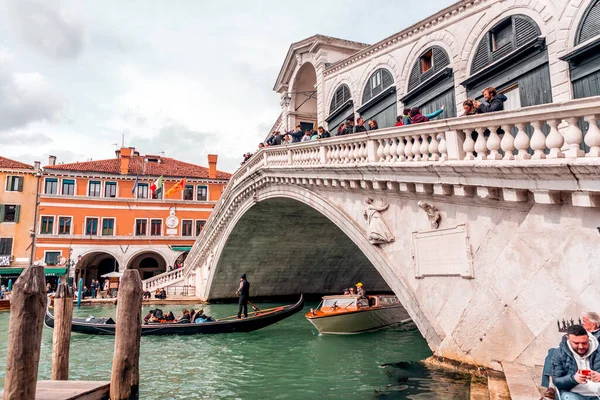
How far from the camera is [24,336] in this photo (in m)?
4.04

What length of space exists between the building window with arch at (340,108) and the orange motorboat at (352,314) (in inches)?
183

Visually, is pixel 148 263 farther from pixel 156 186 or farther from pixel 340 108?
pixel 340 108

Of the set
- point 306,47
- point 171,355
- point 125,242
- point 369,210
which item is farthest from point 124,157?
point 369,210

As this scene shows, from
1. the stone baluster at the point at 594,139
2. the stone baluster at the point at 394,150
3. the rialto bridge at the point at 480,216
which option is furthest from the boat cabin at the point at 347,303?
the stone baluster at the point at 594,139

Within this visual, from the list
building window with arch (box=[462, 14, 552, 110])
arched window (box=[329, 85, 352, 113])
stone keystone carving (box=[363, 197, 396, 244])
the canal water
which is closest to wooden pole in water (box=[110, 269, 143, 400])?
the canal water

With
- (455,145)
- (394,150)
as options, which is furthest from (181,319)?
(455,145)

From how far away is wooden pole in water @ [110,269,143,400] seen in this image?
197 inches

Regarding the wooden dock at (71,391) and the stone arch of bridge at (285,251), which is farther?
the stone arch of bridge at (285,251)

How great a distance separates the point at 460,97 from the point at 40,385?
740cm

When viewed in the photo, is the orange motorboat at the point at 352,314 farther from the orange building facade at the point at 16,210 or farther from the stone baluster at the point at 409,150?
the orange building facade at the point at 16,210

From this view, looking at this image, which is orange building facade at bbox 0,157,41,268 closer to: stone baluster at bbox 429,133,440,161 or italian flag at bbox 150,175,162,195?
italian flag at bbox 150,175,162,195

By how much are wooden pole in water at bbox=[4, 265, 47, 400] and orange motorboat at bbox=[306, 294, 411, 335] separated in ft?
23.9

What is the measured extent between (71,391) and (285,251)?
1383 centimetres

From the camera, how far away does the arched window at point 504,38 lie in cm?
634
